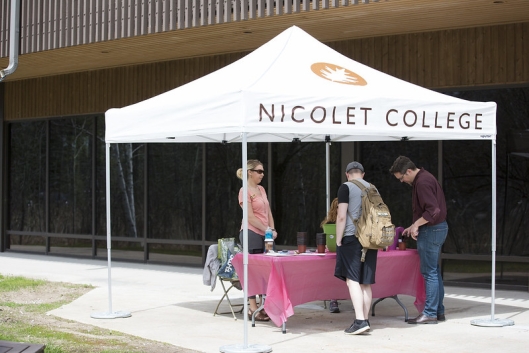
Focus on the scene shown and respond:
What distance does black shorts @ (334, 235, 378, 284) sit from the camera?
880 centimetres

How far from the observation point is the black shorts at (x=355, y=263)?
880 centimetres

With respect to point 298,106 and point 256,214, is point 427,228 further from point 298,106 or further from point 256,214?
point 298,106

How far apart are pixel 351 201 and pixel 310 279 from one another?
1012mm

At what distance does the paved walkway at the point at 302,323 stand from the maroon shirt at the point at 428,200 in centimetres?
116

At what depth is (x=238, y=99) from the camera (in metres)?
7.90

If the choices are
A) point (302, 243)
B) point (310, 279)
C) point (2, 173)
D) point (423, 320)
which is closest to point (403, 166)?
point (302, 243)

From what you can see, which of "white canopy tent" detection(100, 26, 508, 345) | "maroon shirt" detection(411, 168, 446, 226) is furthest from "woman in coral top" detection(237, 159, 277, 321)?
"maroon shirt" detection(411, 168, 446, 226)

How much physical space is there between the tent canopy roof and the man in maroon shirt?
19.4 inches

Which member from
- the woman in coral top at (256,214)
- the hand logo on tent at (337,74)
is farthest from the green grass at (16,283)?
the hand logo on tent at (337,74)

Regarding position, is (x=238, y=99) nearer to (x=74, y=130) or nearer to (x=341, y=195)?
(x=341, y=195)

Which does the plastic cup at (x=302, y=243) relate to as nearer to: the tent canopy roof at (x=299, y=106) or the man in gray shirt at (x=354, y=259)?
the man in gray shirt at (x=354, y=259)

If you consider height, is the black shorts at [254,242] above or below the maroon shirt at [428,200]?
below

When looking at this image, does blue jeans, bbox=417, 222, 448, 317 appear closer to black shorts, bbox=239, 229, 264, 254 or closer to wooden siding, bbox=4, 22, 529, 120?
black shorts, bbox=239, 229, 264, 254

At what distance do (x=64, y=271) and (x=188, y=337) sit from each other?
24.3ft
